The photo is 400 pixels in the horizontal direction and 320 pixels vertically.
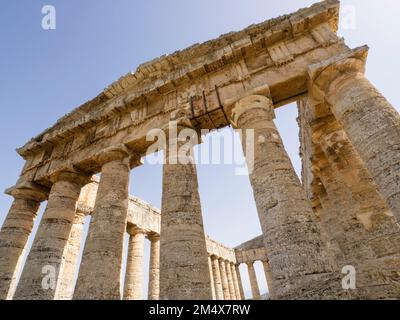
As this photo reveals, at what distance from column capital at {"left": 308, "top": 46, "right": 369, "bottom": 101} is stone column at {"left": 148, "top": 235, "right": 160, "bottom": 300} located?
490 inches

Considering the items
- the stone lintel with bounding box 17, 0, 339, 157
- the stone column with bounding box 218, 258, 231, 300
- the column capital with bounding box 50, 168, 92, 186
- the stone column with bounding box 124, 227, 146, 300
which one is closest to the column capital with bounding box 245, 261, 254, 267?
the stone column with bounding box 218, 258, 231, 300

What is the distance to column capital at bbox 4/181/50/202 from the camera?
1080 centimetres

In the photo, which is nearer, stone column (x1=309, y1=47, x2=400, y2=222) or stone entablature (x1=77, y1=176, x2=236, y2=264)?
stone column (x1=309, y1=47, x2=400, y2=222)

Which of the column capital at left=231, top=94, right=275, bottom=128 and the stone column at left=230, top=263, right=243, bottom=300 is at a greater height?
the column capital at left=231, top=94, right=275, bottom=128

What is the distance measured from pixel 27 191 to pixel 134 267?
6.35 meters

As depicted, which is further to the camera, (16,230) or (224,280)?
(224,280)

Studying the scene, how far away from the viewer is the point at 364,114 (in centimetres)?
625

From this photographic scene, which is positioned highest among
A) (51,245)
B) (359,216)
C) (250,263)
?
(250,263)

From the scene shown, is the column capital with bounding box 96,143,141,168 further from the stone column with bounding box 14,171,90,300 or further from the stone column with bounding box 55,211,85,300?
the stone column with bounding box 55,211,85,300

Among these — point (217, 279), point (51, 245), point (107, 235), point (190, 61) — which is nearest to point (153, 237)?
point (51, 245)

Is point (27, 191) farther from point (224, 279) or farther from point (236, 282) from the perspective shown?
point (236, 282)

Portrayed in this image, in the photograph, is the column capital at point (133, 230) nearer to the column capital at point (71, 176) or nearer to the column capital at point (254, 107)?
the column capital at point (71, 176)

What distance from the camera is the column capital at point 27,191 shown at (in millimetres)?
10797

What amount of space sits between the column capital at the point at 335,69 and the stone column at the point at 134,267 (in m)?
11.8
